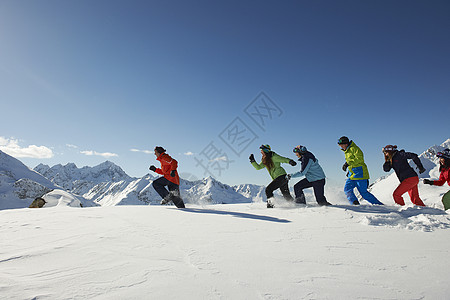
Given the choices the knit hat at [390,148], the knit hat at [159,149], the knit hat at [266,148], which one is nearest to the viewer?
the knit hat at [390,148]

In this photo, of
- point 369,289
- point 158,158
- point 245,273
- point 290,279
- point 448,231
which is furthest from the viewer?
point 158,158

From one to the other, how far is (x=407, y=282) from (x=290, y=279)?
3.08 feet

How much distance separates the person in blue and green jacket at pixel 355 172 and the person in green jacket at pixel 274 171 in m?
1.96

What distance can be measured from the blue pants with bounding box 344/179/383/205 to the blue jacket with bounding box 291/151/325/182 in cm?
135

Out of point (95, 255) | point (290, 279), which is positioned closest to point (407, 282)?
point (290, 279)

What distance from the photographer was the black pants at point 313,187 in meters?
6.30

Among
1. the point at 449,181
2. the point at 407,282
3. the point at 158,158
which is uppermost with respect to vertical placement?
the point at 158,158

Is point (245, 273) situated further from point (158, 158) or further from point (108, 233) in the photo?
point (158, 158)

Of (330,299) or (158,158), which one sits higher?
(158,158)

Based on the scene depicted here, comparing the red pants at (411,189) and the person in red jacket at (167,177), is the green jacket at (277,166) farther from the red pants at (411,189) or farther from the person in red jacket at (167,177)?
the red pants at (411,189)

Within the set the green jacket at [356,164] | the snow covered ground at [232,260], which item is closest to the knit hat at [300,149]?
the green jacket at [356,164]

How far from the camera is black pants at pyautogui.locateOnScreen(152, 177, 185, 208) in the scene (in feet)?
23.0

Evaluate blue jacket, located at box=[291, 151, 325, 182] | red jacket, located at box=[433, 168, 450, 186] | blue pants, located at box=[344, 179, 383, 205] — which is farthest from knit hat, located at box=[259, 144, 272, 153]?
red jacket, located at box=[433, 168, 450, 186]

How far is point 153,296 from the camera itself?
Answer: 60.3 inches
